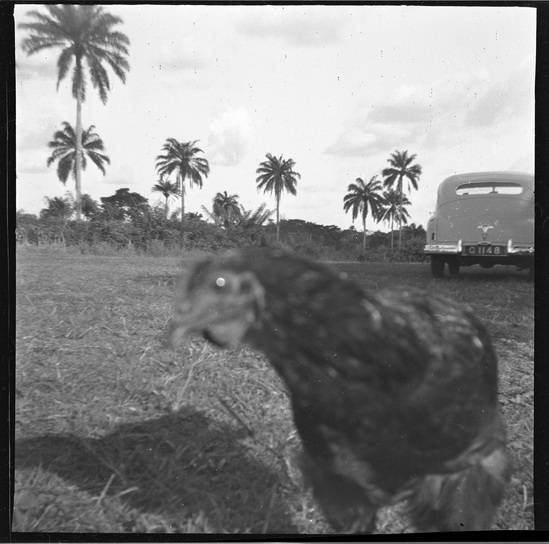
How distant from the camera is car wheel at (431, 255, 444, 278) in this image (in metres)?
2.13

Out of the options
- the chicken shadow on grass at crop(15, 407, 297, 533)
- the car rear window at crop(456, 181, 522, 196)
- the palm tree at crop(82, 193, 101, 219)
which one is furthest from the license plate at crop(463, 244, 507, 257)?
the palm tree at crop(82, 193, 101, 219)

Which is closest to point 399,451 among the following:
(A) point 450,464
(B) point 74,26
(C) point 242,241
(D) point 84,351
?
(A) point 450,464

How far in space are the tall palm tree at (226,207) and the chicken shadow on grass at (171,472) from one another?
902mm

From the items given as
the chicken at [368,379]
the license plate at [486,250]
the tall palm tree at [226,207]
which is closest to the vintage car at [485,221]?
the license plate at [486,250]

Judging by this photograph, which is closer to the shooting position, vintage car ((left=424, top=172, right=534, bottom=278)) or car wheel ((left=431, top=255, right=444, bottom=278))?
vintage car ((left=424, top=172, right=534, bottom=278))

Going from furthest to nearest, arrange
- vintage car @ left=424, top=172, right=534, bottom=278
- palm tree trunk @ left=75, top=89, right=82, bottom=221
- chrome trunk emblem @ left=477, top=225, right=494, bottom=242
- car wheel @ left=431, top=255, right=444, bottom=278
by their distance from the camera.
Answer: car wheel @ left=431, top=255, right=444, bottom=278
chrome trunk emblem @ left=477, top=225, right=494, bottom=242
vintage car @ left=424, top=172, right=534, bottom=278
palm tree trunk @ left=75, top=89, right=82, bottom=221

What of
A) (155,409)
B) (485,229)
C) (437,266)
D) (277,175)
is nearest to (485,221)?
(485,229)

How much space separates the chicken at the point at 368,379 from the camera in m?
1.37

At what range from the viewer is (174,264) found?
1963 millimetres

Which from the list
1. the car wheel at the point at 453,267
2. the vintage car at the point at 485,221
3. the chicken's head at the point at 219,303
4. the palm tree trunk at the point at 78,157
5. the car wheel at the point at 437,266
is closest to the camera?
the chicken's head at the point at 219,303

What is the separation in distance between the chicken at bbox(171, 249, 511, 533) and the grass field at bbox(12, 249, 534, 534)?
0.57ft

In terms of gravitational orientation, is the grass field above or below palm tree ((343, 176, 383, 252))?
below

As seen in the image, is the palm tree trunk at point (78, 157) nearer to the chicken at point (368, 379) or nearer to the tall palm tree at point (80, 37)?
the tall palm tree at point (80, 37)

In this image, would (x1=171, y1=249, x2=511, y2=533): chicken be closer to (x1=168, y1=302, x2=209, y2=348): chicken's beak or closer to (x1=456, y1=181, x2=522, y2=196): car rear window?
(x1=168, y1=302, x2=209, y2=348): chicken's beak
